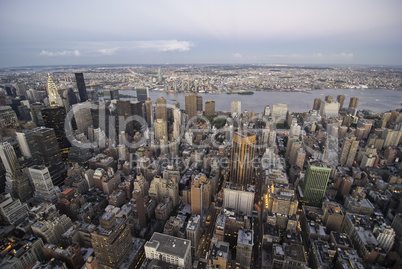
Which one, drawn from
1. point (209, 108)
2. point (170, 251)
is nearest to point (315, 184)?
point (170, 251)

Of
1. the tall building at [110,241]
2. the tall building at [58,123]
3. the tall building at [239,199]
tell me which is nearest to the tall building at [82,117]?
the tall building at [58,123]

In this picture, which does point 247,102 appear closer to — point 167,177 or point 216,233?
point 167,177

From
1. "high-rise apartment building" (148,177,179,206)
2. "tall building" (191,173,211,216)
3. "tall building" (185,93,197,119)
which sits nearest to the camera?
"tall building" (191,173,211,216)

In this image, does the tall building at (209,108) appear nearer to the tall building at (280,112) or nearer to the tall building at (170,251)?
the tall building at (280,112)

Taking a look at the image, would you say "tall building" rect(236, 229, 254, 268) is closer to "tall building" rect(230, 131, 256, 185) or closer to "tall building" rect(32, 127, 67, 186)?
"tall building" rect(230, 131, 256, 185)

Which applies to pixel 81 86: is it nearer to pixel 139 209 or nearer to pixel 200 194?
pixel 139 209

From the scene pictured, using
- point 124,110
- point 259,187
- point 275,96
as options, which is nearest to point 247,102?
point 275,96

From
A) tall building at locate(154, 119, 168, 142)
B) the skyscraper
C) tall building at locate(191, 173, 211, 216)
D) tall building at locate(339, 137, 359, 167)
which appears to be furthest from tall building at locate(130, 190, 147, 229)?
tall building at locate(339, 137, 359, 167)
